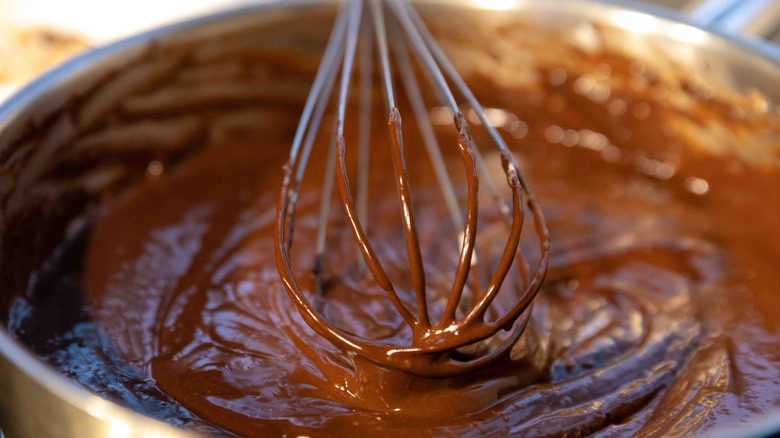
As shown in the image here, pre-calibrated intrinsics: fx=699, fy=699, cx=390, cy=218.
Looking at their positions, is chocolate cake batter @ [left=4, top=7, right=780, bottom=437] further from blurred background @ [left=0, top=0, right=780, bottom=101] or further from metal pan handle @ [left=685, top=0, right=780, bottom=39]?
blurred background @ [left=0, top=0, right=780, bottom=101]

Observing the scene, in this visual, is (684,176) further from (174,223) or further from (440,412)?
(174,223)

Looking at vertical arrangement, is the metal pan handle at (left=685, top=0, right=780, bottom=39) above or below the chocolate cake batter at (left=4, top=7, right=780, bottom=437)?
above

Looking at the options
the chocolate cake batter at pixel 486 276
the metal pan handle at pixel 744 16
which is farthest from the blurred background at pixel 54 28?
the chocolate cake batter at pixel 486 276

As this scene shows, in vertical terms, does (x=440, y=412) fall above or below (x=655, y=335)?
below

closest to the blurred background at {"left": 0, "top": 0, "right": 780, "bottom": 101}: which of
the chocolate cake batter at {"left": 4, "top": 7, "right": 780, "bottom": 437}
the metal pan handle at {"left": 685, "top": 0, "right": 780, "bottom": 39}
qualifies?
the metal pan handle at {"left": 685, "top": 0, "right": 780, "bottom": 39}

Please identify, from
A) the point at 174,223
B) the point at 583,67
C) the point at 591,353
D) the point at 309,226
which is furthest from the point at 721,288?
the point at 174,223

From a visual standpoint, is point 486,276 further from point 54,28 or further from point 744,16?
point 54,28
